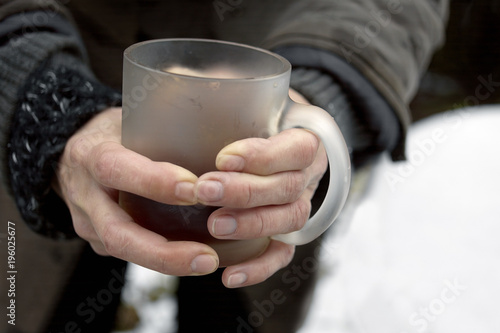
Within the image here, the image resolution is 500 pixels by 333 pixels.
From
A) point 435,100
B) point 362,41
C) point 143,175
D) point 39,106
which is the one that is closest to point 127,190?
point 143,175

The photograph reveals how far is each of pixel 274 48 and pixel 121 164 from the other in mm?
217

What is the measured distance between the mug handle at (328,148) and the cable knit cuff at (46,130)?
0.46 ft

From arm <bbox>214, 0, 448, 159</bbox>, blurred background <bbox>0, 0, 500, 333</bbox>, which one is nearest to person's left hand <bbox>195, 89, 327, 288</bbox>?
arm <bbox>214, 0, 448, 159</bbox>

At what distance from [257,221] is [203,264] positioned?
1.4 inches

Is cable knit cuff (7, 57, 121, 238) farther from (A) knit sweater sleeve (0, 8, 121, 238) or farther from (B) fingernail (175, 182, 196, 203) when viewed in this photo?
(B) fingernail (175, 182, 196, 203)

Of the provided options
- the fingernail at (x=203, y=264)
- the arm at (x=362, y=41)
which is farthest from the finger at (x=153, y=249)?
the arm at (x=362, y=41)

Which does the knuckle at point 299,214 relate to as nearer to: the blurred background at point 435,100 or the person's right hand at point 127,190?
the person's right hand at point 127,190

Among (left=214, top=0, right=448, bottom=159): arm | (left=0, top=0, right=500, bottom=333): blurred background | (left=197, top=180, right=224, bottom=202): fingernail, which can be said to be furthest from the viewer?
(left=0, top=0, right=500, bottom=333): blurred background

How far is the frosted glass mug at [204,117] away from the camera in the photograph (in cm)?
21

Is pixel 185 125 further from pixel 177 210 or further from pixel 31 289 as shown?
pixel 31 289

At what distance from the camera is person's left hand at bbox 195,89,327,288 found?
0.21 metres

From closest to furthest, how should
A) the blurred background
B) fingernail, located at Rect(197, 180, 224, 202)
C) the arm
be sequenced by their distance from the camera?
fingernail, located at Rect(197, 180, 224, 202) < the arm < the blurred background

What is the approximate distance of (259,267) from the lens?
10.6 inches

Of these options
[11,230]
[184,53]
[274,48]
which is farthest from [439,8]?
[11,230]
